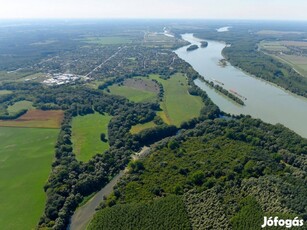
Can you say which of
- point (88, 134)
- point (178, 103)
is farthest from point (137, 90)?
point (88, 134)

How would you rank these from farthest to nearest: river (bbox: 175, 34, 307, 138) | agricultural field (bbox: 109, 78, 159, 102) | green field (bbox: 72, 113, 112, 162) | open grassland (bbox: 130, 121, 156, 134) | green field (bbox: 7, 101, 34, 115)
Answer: agricultural field (bbox: 109, 78, 159, 102) < green field (bbox: 7, 101, 34, 115) < river (bbox: 175, 34, 307, 138) < open grassland (bbox: 130, 121, 156, 134) < green field (bbox: 72, 113, 112, 162)

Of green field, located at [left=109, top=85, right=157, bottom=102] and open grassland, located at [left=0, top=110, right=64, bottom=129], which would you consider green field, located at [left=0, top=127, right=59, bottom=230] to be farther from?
green field, located at [left=109, top=85, right=157, bottom=102]

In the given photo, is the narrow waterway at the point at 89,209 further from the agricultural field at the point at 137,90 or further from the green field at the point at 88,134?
the agricultural field at the point at 137,90

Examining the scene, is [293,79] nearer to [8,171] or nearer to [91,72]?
[91,72]

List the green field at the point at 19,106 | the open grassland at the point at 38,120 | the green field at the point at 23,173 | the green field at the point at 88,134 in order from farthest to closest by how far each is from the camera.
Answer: the green field at the point at 19,106
the open grassland at the point at 38,120
the green field at the point at 88,134
the green field at the point at 23,173

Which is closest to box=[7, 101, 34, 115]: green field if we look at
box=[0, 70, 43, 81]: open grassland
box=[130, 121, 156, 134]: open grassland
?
box=[130, 121, 156, 134]: open grassland

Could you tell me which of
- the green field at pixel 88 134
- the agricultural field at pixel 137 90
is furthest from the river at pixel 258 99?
the green field at pixel 88 134
